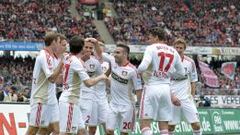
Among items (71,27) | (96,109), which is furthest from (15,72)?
(96,109)

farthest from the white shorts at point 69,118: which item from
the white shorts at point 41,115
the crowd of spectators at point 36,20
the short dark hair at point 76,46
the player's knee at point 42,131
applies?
the crowd of spectators at point 36,20

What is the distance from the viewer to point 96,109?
43.5ft

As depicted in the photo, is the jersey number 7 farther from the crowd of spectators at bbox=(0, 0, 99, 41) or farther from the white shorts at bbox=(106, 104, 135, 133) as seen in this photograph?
the crowd of spectators at bbox=(0, 0, 99, 41)

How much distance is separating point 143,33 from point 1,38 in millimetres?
14586

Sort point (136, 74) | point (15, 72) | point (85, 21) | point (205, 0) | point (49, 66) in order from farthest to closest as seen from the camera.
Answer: point (205, 0) → point (85, 21) → point (15, 72) → point (136, 74) → point (49, 66)

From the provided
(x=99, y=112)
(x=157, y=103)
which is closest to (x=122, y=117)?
(x=99, y=112)

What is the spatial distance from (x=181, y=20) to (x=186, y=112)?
42.2 m

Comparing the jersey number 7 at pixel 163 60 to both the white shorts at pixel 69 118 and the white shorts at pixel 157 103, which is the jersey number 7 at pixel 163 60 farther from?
the white shorts at pixel 69 118

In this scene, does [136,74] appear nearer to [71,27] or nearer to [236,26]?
[71,27]

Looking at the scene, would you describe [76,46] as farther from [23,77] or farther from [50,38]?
[23,77]

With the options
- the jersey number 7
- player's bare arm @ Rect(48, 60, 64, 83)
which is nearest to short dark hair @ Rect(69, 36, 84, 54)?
player's bare arm @ Rect(48, 60, 64, 83)

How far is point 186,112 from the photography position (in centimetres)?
1437

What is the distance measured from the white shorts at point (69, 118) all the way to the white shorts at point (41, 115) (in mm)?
736

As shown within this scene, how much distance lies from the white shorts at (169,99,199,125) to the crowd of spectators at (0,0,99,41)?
28426 mm
